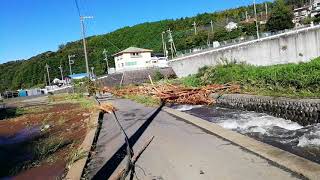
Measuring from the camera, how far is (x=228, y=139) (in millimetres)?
10625

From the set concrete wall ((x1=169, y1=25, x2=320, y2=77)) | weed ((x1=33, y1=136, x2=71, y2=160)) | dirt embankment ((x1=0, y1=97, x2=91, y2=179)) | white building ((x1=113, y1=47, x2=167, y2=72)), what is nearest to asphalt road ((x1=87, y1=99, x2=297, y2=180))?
dirt embankment ((x1=0, y1=97, x2=91, y2=179))

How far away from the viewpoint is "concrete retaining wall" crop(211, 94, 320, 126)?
14.0 m

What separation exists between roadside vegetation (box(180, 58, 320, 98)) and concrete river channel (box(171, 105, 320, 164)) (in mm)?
1551

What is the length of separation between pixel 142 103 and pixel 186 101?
9.29ft

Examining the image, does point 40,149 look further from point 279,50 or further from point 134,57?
point 134,57

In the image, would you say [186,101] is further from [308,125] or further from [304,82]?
[308,125]

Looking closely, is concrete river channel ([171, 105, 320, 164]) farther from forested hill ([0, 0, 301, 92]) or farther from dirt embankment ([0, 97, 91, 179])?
forested hill ([0, 0, 301, 92])

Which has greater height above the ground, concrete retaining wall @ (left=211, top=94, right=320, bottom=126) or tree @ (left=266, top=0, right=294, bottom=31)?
tree @ (left=266, top=0, right=294, bottom=31)

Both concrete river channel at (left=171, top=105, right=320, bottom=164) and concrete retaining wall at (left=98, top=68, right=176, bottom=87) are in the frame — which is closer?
concrete river channel at (left=171, top=105, right=320, bottom=164)

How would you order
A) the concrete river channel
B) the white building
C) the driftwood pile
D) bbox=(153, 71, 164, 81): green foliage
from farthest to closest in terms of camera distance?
the white building
bbox=(153, 71, 164, 81): green foliage
the driftwood pile
the concrete river channel

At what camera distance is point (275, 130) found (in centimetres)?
1377

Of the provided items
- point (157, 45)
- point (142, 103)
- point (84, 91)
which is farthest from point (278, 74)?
point (157, 45)

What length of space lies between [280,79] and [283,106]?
9.80 ft

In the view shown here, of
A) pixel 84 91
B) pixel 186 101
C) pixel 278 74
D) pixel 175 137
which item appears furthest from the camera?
pixel 84 91
